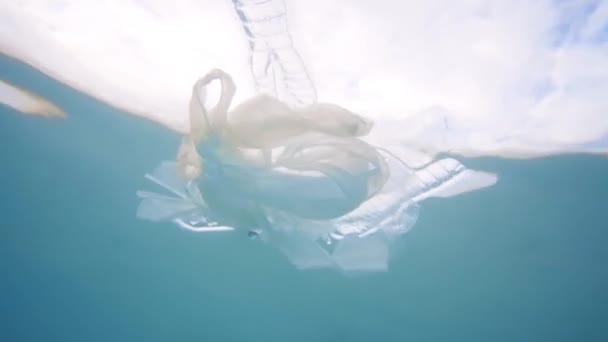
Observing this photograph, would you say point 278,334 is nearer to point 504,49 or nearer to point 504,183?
point 504,183

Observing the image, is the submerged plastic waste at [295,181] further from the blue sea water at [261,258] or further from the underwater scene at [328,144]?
the blue sea water at [261,258]

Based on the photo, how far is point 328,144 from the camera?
382 cm

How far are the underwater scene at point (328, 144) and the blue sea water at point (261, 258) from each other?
114mm

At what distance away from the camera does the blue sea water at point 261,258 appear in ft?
38.5

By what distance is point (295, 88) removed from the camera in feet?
14.3

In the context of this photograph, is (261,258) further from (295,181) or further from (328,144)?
(328,144)

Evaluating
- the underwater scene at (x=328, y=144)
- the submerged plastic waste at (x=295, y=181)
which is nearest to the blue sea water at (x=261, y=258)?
the underwater scene at (x=328, y=144)

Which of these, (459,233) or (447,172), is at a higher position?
(447,172)

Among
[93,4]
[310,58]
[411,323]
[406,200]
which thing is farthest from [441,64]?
[411,323]

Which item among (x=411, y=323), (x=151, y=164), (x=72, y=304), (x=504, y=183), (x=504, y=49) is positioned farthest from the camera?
(x=72, y=304)

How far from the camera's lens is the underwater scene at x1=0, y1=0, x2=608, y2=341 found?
13.4 ft

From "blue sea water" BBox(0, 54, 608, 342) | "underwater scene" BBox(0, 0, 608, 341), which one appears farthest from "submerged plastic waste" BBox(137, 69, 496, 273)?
"blue sea water" BBox(0, 54, 608, 342)

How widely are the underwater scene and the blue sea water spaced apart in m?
0.11

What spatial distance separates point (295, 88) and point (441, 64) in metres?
3.19
